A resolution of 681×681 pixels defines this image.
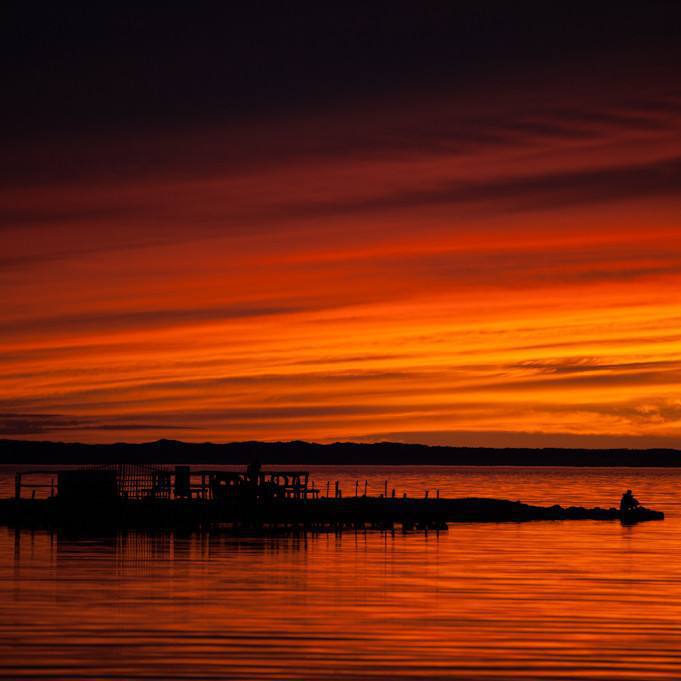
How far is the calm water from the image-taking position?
2753 cm

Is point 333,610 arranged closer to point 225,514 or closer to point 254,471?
point 225,514

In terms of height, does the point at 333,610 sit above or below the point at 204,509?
below

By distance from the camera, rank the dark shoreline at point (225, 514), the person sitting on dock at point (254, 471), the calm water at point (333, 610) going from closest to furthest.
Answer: the calm water at point (333, 610) < the dark shoreline at point (225, 514) < the person sitting on dock at point (254, 471)

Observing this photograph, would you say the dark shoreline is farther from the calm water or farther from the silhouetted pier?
the calm water

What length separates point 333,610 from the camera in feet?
121

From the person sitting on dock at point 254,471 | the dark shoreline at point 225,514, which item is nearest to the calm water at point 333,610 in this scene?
the dark shoreline at point 225,514

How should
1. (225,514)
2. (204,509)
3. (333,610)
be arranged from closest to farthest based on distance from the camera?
(333,610), (204,509), (225,514)

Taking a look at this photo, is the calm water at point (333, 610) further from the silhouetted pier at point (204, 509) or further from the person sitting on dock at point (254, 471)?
the person sitting on dock at point (254, 471)

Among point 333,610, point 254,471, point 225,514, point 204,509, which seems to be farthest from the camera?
point 254,471

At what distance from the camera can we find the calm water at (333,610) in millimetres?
27531

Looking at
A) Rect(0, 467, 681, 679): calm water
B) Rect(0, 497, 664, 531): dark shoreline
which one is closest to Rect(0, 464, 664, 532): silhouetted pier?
Rect(0, 497, 664, 531): dark shoreline

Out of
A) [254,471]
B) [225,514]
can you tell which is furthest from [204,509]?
[254,471]

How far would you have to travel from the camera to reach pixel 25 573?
46.1 meters

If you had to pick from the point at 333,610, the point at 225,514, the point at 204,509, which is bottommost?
the point at 333,610
